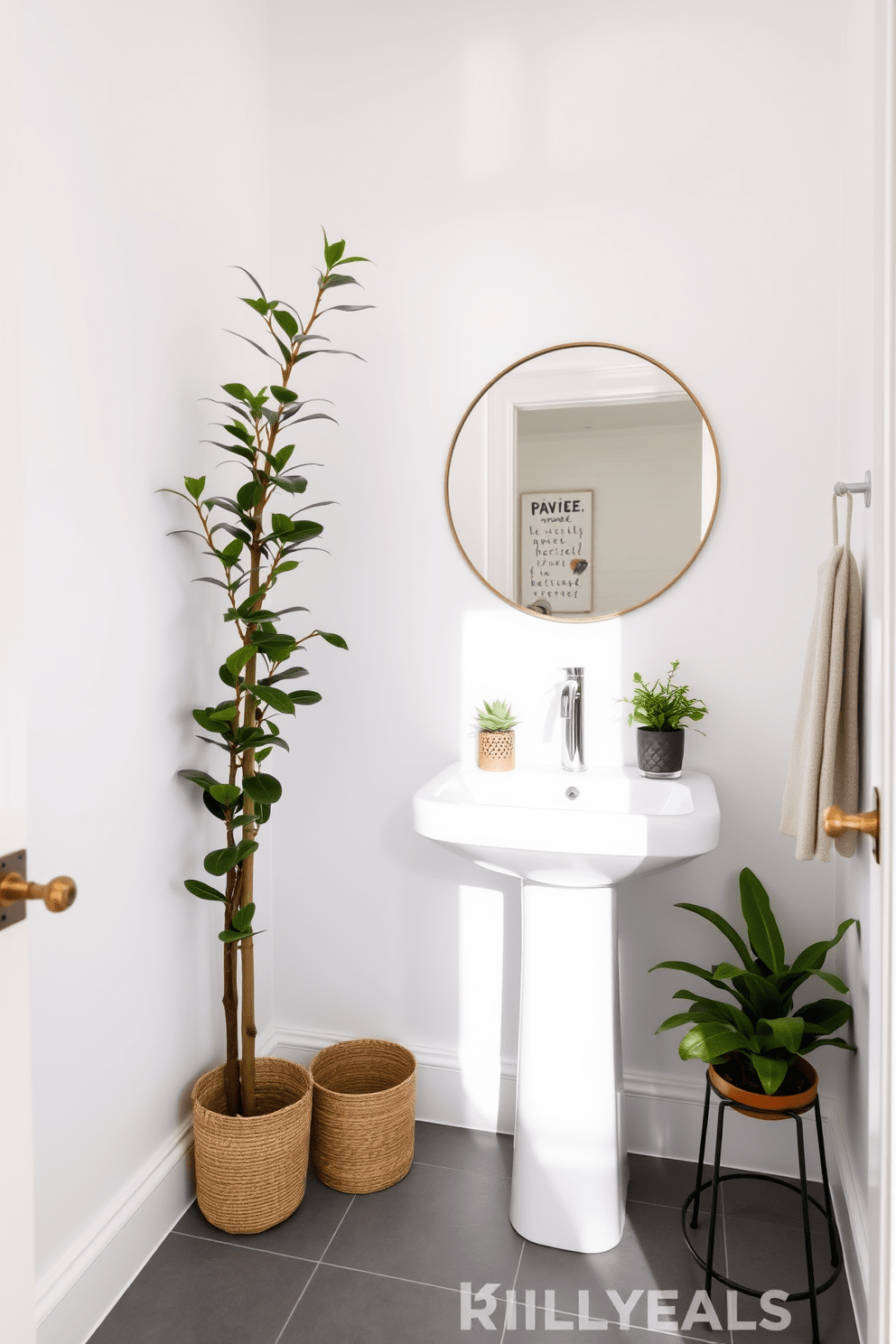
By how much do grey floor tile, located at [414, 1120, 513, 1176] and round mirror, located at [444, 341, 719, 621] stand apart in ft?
4.03

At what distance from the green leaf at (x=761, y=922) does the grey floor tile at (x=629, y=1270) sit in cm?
56

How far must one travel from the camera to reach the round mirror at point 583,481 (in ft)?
6.26

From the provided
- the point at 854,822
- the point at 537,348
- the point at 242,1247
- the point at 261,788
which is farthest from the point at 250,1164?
the point at 537,348

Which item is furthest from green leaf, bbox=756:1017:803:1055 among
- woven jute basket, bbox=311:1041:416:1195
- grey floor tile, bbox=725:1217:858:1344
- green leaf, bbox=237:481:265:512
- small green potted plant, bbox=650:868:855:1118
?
green leaf, bbox=237:481:265:512

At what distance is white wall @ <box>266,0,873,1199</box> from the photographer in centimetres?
183

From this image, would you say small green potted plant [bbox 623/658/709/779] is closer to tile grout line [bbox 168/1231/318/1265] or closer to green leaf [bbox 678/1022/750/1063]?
green leaf [bbox 678/1022/750/1063]

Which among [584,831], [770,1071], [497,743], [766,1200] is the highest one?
[497,743]

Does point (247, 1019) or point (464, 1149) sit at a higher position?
point (247, 1019)

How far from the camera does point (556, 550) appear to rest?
198 cm

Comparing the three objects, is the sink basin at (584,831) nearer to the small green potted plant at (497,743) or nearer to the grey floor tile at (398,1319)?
the small green potted plant at (497,743)

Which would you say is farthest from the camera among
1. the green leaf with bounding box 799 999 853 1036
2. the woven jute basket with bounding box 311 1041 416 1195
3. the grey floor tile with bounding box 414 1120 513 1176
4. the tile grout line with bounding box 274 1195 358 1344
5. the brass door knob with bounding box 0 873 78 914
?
the grey floor tile with bounding box 414 1120 513 1176

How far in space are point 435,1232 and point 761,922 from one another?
887mm

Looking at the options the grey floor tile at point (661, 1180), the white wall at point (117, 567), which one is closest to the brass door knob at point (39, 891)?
the white wall at point (117, 567)

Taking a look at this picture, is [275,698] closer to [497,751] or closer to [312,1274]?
[497,751]
